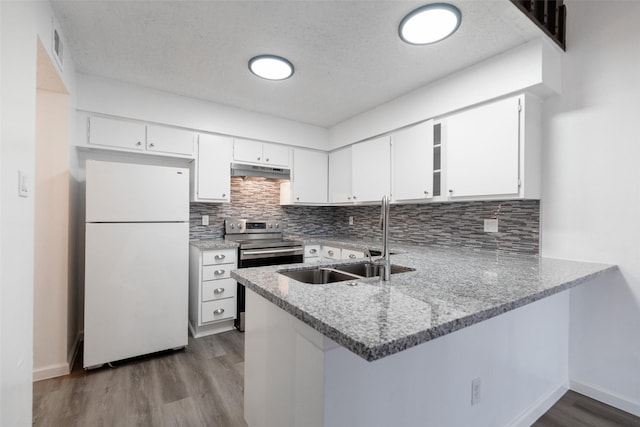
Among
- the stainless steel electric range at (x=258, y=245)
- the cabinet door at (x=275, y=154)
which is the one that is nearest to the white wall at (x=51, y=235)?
the stainless steel electric range at (x=258, y=245)

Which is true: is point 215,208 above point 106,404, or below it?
above

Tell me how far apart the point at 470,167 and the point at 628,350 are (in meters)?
1.46

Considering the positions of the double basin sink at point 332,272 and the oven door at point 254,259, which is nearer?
the double basin sink at point 332,272

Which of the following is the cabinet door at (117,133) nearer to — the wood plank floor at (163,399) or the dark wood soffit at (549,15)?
the wood plank floor at (163,399)

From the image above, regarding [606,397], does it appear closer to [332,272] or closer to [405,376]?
[405,376]

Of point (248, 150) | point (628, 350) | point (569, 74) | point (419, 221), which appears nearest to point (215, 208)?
point (248, 150)

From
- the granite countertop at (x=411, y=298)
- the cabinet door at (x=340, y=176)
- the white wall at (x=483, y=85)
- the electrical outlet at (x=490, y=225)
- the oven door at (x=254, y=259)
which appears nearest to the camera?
the granite countertop at (x=411, y=298)

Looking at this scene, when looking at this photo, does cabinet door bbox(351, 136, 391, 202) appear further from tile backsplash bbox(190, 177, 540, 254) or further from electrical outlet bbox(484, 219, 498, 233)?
electrical outlet bbox(484, 219, 498, 233)

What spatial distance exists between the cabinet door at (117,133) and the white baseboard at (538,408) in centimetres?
342

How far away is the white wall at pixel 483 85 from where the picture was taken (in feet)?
6.34

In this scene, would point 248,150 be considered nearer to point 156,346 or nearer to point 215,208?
point 215,208

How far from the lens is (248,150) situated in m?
3.29

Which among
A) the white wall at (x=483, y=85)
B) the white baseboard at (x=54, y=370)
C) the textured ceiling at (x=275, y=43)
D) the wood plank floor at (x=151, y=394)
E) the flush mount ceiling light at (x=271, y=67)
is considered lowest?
the wood plank floor at (x=151, y=394)

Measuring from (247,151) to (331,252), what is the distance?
147cm
